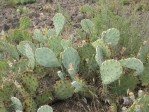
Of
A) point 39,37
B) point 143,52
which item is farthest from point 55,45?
point 143,52

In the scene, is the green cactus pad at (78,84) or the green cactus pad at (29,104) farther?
the green cactus pad at (29,104)

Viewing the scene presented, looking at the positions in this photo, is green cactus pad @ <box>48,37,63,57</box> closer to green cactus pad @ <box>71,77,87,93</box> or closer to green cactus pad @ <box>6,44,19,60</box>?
green cactus pad @ <box>6,44,19,60</box>

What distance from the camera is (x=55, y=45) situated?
428 centimetres

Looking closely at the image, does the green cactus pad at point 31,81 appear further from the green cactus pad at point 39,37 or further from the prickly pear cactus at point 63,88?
the green cactus pad at point 39,37

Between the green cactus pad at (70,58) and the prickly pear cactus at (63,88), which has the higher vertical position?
the green cactus pad at (70,58)

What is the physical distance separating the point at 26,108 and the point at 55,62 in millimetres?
494

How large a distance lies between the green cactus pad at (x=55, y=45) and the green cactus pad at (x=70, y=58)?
8.9 inches

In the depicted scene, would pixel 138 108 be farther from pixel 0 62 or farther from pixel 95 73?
pixel 0 62

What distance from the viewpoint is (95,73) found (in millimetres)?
4184

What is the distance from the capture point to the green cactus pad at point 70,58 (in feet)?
13.1

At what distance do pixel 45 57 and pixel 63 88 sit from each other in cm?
33

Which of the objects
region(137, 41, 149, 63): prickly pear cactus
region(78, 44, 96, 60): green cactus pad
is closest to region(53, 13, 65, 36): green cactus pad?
region(78, 44, 96, 60): green cactus pad

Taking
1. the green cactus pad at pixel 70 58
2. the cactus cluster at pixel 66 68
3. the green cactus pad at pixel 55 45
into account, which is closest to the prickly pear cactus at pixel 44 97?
the cactus cluster at pixel 66 68

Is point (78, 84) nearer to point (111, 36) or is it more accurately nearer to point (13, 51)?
point (111, 36)
